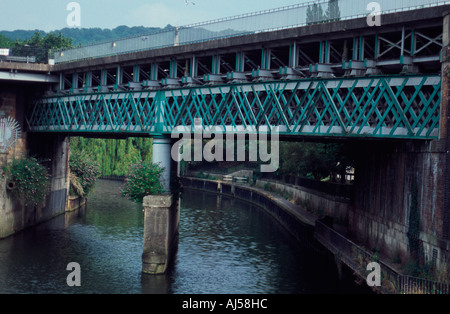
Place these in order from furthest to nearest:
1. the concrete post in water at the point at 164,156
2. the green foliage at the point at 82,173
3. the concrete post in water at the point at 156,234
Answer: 1. the green foliage at the point at 82,173
2. the concrete post in water at the point at 164,156
3. the concrete post in water at the point at 156,234

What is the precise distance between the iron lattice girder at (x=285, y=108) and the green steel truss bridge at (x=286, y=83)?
50mm

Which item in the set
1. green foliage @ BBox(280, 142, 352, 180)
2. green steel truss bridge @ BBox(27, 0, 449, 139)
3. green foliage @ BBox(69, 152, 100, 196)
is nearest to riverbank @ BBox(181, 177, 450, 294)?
green foliage @ BBox(280, 142, 352, 180)

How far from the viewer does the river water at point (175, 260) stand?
24703 millimetres

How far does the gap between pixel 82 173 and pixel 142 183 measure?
2231 cm

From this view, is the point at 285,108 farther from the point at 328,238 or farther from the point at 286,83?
the point at 328,238

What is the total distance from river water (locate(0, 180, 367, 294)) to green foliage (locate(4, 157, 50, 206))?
7.77ft

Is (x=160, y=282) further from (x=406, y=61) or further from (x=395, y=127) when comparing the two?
(x=406, y=61)

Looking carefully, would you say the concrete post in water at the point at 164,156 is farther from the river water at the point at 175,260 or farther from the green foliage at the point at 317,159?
the green foliage at the point at 317,159

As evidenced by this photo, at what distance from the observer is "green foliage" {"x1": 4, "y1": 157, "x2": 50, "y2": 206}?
1337 inches

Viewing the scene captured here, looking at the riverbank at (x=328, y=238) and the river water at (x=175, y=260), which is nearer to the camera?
the riverbank at (x=328, y=238)

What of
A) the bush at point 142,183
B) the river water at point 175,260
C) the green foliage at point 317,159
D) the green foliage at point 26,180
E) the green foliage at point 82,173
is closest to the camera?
the river water at point 175,260

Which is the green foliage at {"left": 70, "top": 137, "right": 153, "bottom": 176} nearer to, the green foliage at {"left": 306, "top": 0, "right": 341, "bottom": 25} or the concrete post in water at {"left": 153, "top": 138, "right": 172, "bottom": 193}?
the concrete post in water at {"left": 153, "top": 138, "right": 172, "bottom": 193}

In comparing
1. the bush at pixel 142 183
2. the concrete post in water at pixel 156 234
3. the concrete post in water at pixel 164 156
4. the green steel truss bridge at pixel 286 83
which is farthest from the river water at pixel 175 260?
the green steel truss bridge at pixel 286 83
